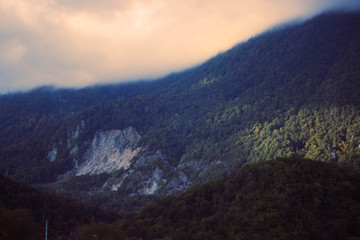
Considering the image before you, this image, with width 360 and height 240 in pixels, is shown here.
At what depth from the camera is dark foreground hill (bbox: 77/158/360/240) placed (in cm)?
10235

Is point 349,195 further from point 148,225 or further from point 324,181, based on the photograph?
point 148,225

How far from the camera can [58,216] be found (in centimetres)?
13475

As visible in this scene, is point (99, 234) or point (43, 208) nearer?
point (99, 234)

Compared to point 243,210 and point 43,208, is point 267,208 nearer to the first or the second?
point 243,210

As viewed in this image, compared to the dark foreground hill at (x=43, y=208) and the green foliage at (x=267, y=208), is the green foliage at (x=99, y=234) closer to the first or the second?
the green foliage at (x=267, y=208)

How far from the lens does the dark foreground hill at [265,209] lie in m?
102

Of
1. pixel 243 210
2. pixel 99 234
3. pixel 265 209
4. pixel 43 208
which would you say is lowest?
pixel 243 210

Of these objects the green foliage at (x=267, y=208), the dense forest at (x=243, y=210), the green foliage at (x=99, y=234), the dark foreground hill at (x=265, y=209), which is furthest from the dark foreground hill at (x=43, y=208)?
the green foliage at (x=99, y=234)

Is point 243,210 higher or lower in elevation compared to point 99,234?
lower

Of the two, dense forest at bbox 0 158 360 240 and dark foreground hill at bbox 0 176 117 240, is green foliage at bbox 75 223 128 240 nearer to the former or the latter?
dense forest at bbox 0 158 360 240

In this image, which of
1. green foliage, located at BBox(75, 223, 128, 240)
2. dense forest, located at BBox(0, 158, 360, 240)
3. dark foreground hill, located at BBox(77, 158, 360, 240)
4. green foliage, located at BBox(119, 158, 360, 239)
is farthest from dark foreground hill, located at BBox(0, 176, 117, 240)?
green foliage, located at BBox(75, 223, 128, 240)

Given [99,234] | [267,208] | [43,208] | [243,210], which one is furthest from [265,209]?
[43,208]

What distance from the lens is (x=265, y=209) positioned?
4466 inches

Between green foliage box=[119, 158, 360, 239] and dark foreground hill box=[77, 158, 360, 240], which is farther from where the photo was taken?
green foliage box=[119, 158, 360, 239]
